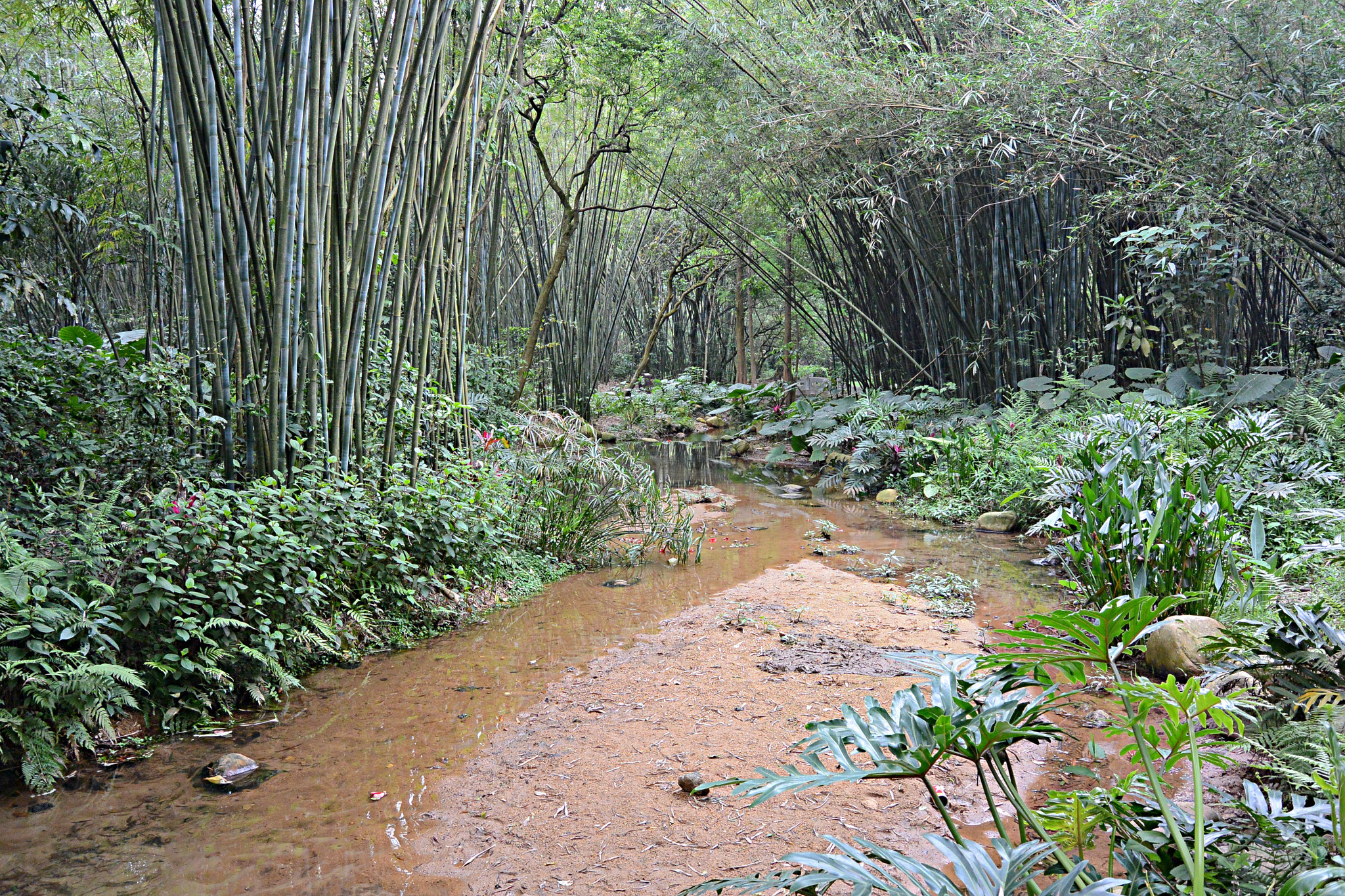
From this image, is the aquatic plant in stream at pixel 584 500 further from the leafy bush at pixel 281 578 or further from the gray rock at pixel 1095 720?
the gray rock at pixel 1095 720

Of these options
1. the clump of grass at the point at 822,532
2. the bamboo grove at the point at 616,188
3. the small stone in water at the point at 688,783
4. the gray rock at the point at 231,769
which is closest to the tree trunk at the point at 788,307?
the bamboo grove at the point at 616,188

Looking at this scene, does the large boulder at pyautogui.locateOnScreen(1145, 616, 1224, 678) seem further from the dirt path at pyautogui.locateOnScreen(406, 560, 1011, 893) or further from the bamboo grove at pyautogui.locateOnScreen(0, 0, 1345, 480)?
the bamboo grove at pyautogui.locateOnScreen(0, 0, 1345, 480)

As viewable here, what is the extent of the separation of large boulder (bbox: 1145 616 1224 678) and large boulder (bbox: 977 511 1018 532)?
2046mm

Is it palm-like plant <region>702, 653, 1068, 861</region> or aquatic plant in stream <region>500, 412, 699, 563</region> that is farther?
aquatic plant in stream <region>500, 412, 699, 563</region>

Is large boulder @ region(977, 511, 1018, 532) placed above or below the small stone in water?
below

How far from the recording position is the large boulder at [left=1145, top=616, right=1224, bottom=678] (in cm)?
201

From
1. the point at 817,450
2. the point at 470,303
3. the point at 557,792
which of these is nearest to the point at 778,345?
the point at 817,450

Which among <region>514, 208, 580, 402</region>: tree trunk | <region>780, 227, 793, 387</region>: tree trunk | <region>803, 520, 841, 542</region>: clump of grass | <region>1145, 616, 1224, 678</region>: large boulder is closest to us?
<region>1145, 616, 1224, 678</region>: large boulder

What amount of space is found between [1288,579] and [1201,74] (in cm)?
223

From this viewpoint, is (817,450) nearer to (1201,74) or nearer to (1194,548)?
(1201,74)

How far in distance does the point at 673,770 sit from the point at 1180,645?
4.47 ft

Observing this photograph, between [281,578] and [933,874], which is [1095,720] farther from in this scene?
[281,578]

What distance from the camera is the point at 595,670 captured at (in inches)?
89.6

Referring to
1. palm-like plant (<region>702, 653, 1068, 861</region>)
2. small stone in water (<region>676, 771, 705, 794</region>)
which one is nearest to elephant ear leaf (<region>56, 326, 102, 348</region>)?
small stone in water (<region>676, 771, 705, 794</region>)
